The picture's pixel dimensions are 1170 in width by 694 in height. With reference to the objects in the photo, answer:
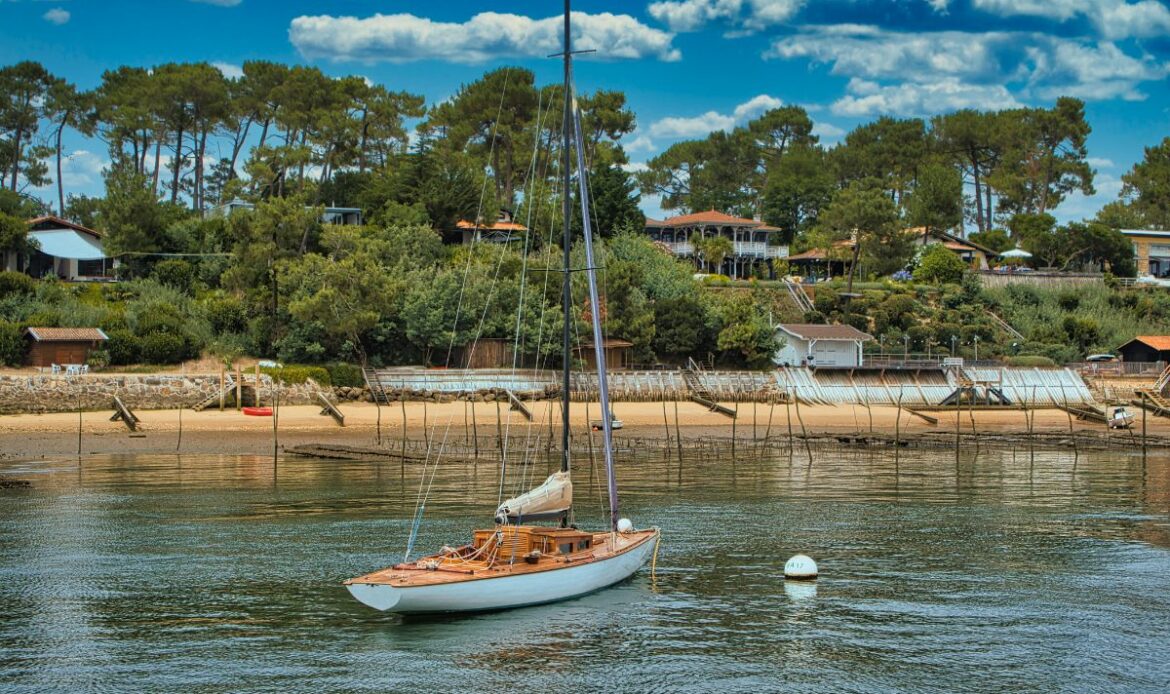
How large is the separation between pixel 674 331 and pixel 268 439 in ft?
103

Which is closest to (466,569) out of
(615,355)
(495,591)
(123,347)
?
(495,591)

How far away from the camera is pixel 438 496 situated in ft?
148

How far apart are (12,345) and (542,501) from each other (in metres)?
50.2

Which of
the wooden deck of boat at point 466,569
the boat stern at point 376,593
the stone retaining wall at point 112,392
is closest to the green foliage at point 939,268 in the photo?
the stone retaining wall at point 112,392

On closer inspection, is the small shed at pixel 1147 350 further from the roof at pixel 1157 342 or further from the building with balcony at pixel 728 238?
the building with balcony at pixel 728 238

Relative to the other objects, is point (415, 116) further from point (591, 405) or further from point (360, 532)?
point (360, 532)

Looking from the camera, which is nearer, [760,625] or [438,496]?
[760,625]

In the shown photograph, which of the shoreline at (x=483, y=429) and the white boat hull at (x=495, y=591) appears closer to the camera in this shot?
the white boat hull at (x=495, y=591)

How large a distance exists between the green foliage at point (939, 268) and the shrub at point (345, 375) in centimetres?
5725

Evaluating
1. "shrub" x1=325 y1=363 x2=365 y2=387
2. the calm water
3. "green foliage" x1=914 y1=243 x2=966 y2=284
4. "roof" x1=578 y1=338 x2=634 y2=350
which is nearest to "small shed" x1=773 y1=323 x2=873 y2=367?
"roof" x1=578 y1=338 x2=634 y2=350

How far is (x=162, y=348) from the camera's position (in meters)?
72.6

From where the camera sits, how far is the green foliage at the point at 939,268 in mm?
109250

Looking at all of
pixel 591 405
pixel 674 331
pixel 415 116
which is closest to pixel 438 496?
pixel 591 405

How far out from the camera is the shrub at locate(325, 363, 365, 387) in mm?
72812
